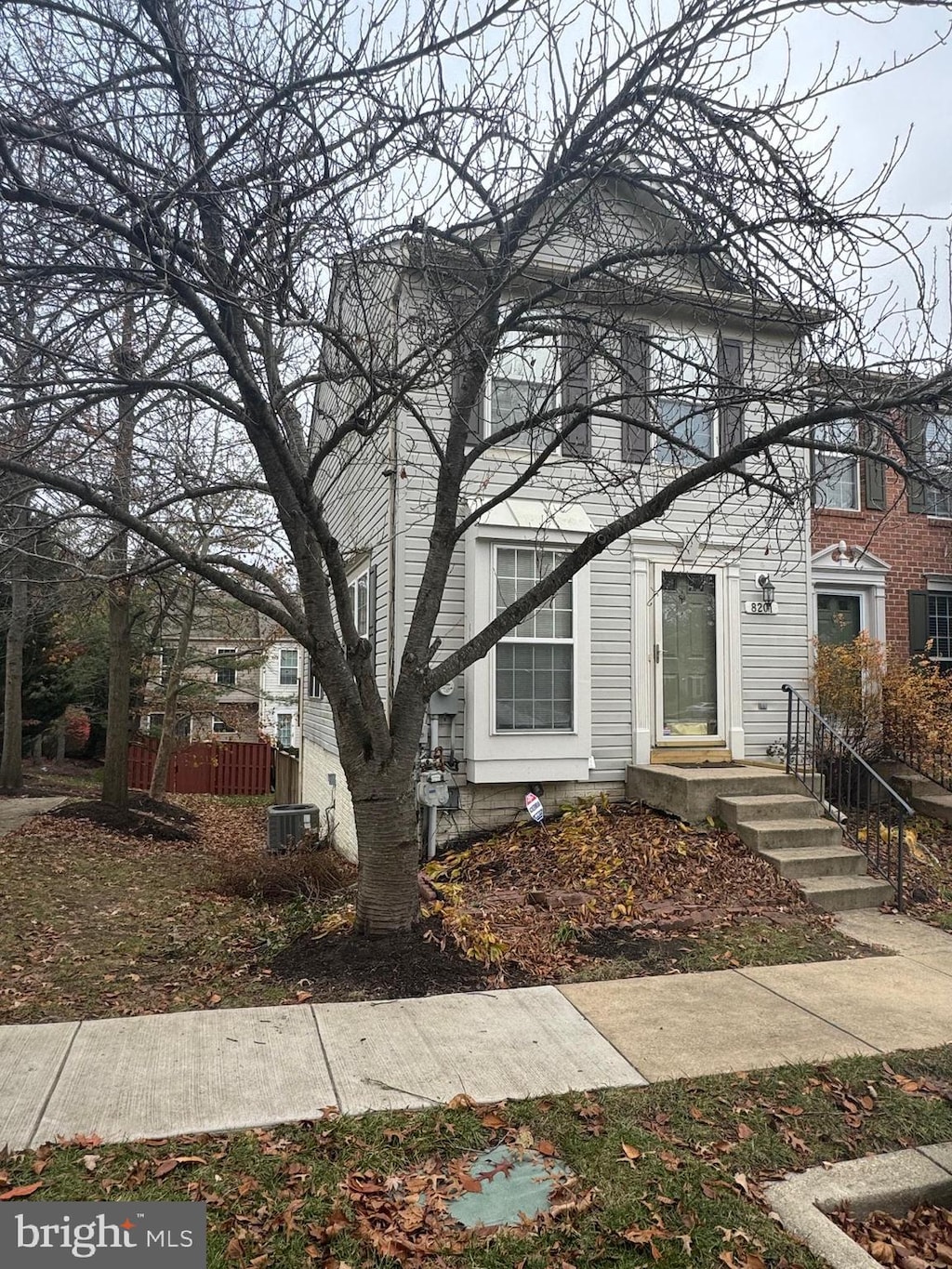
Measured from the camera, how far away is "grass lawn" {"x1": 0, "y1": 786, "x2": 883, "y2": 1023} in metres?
4.88

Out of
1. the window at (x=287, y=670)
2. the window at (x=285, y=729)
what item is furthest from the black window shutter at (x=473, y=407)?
the window at (x=287, y=670)

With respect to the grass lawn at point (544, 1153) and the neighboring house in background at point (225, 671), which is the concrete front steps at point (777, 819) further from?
the neighboring house in background at point (225, 671)

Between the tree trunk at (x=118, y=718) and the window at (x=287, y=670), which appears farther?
the window at (x=287, y=670)

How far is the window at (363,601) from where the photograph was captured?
31.7 ft

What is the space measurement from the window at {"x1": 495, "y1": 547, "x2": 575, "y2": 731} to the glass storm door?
53.8 inches

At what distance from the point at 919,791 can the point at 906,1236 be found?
7.47 metres

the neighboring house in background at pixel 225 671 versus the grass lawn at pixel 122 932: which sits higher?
the neighboring house in background at pixel 225 671

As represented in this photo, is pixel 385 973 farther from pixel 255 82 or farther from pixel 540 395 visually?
pixel 540 395

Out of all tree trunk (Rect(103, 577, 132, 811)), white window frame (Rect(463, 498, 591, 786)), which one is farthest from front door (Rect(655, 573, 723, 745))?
tree trunk (Rect(103, 577, 132, 811))

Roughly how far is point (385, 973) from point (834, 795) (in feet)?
21.1

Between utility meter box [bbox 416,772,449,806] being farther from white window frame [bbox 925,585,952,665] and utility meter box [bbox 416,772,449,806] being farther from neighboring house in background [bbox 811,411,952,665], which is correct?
white window frame [bbox 925,585,952,665]

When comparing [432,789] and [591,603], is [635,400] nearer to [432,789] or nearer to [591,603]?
[591,603]

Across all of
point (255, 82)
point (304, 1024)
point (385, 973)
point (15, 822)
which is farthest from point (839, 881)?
point (15, 822)

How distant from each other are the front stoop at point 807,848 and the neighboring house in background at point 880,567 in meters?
3.72
